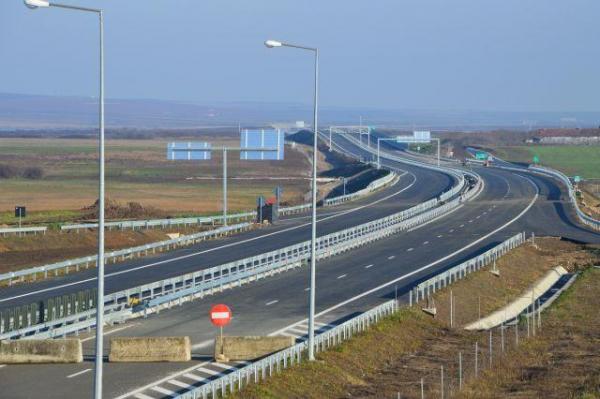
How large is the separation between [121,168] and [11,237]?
10300 cm

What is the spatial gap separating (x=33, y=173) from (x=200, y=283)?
352ft

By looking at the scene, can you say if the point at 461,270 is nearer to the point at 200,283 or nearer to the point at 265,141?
the point at 200,283

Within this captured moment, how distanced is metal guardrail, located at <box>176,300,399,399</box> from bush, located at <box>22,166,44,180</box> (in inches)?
4366

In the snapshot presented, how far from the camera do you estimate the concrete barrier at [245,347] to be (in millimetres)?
35656

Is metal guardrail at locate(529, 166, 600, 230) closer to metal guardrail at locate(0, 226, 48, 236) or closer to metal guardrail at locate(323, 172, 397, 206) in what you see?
metal guardrail at locate(323, 172, 397, 206)

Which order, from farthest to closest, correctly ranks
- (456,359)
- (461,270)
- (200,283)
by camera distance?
(461,270) → (200,283) → (456,359)

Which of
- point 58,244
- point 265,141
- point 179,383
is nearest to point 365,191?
point 265,141

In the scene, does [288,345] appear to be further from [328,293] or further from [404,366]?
[328,293]

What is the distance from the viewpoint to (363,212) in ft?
323

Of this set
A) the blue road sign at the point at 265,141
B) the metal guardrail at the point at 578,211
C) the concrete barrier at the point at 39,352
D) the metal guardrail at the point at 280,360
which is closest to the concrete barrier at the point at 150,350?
the concrete barrier at the point at 39,352

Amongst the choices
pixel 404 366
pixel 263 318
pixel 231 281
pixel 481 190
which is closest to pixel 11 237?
pixel 231 281

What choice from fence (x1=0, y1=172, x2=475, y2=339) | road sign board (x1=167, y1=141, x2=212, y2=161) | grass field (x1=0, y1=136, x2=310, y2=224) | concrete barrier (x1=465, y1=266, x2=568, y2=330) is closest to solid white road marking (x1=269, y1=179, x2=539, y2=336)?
concrete barrier (x1=465, y1=266, x2=568, y2=330)

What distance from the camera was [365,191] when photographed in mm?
119875

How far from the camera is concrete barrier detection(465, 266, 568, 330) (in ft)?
170
